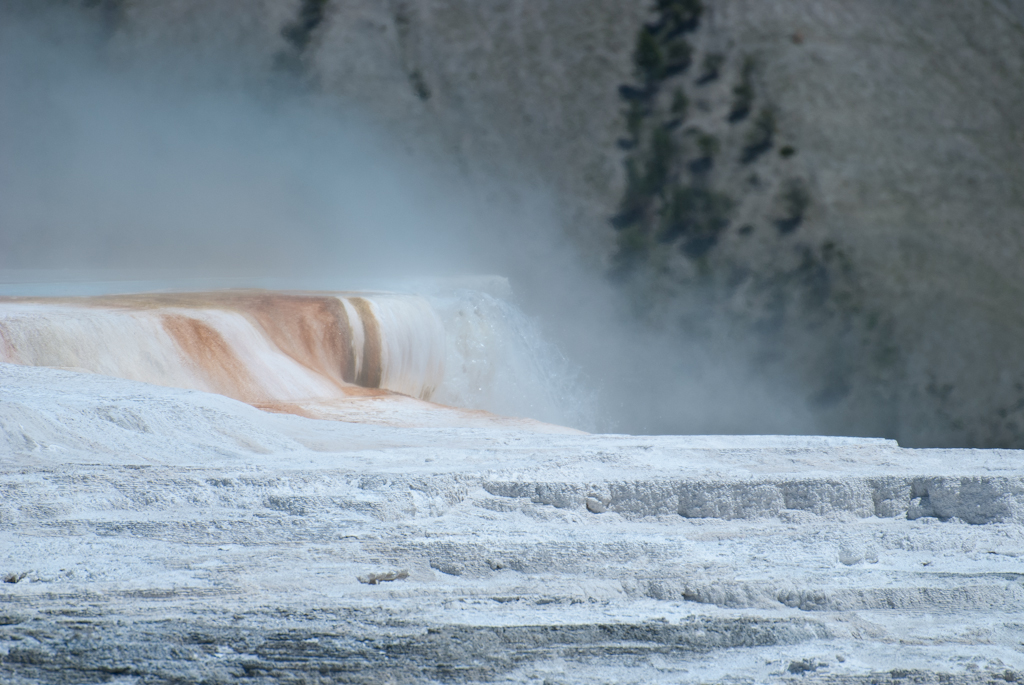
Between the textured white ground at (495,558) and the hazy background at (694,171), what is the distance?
7600mm

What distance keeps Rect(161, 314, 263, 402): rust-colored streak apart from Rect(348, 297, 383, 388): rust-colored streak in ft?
2.99

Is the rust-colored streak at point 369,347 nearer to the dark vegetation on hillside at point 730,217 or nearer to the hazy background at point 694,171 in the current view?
the hazy background at point 694,171

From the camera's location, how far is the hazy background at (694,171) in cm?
970

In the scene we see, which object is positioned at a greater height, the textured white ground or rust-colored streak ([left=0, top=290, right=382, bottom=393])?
rust-colored streak ([left=0, top=290, right=382, bottom=393])

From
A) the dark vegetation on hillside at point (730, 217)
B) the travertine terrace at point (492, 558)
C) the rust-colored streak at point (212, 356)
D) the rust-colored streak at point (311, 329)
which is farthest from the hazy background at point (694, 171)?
the travertine terrace at point (492, 558)

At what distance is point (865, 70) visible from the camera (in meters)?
10.3

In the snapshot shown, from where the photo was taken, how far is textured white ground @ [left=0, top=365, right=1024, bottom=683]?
3.14ft

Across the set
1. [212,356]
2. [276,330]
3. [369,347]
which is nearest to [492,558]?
[212,356]

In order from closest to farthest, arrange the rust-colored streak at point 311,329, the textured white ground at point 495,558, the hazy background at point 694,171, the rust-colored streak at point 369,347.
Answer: the textured white ground at point 495,558
the rust-colored streak at point 311,329
the rust-colored streak at point 369,347
the hazy background at point 694,171

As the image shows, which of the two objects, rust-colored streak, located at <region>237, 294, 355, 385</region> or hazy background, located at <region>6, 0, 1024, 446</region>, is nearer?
rust-colored streak, located at <region>237, 294, 355, 385</region>

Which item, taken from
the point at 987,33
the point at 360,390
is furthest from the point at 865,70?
the point at 360,390

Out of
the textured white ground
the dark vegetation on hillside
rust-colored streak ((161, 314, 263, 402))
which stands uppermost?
the dark vegetation on hillside

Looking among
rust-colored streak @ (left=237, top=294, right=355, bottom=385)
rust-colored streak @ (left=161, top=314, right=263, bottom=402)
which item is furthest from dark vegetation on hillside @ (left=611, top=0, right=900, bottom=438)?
rust-colored streak @ (left=161, top=314, right=263, bottom=402)

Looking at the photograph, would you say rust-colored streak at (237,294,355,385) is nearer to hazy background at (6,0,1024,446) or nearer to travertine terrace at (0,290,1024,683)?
travertine terrace at (0,290,1024,683)
